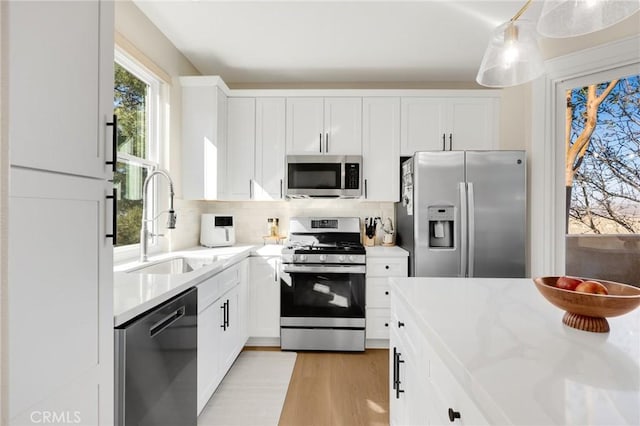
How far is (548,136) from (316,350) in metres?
2.56

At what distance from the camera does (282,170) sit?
128 inches

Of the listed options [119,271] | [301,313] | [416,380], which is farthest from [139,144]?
[416,380]

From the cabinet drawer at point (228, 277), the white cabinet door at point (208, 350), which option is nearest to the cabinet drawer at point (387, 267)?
the cabinet drawer at point (228, 277)

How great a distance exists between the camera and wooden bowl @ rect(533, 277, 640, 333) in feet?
2.71

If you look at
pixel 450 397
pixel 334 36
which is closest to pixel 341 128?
pixel 334 36

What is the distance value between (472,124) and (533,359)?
2857mm

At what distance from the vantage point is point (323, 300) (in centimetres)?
292

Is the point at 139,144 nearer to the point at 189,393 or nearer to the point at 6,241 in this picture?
the point at 189,393

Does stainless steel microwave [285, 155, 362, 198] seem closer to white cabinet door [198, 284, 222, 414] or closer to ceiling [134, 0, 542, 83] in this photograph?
ceiling [134, 0, 542, 83]

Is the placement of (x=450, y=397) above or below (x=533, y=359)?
below

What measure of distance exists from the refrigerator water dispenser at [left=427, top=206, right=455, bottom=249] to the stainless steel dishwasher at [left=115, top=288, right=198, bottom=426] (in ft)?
6.04

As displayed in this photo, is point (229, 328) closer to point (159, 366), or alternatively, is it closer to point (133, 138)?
point (159, 366)

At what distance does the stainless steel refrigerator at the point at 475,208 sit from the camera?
8.55ft

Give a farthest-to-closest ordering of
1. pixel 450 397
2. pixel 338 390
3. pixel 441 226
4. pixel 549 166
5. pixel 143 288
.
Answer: pixel 441 226 → pixel 549 166 → pixel 338 390 → pixel 143 288 → pixel 450 397
